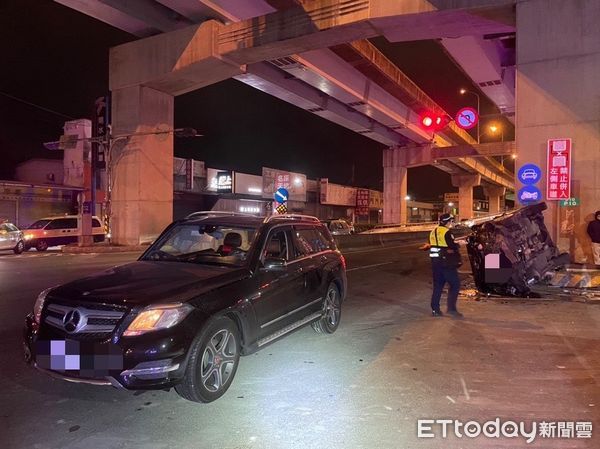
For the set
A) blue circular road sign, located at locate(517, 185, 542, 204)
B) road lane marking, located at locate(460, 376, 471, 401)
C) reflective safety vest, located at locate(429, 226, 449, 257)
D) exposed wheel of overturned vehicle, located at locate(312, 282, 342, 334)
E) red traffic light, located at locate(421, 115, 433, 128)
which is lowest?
road lane marking, located at locate(460, 376, 471, 401)

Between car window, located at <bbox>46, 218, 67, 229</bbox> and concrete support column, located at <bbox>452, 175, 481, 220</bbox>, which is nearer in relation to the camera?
car window, located at <bbox>46, 218, 67, 229</bbox>

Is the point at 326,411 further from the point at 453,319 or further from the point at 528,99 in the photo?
the point at 528,99

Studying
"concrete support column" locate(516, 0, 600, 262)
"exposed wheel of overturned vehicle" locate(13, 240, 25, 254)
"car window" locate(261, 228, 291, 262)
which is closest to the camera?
"car window" locate(261, 228, 291, 262)

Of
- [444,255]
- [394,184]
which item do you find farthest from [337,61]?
[394,184]

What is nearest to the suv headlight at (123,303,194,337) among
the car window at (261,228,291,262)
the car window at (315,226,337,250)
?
the car window at (261,228,291,262)

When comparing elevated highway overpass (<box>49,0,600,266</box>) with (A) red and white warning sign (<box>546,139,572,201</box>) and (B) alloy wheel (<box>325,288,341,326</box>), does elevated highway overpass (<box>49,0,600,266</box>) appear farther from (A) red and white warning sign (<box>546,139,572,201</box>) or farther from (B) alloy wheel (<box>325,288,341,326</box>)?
(B) alloy wheel (<box>325,288,341,326</box>)

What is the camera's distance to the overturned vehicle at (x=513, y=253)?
9961 millimetres

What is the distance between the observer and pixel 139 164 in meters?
23.2

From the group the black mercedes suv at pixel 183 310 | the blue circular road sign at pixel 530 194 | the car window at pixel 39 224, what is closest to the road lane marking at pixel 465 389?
the black mercedes suv at pixel 183 310

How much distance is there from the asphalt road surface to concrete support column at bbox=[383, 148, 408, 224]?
37.0m

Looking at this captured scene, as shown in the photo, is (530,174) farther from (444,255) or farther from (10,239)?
(10,239)

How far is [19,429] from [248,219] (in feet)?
10.1

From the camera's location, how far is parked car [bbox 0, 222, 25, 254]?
20.2m

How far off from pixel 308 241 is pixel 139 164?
1849cm
